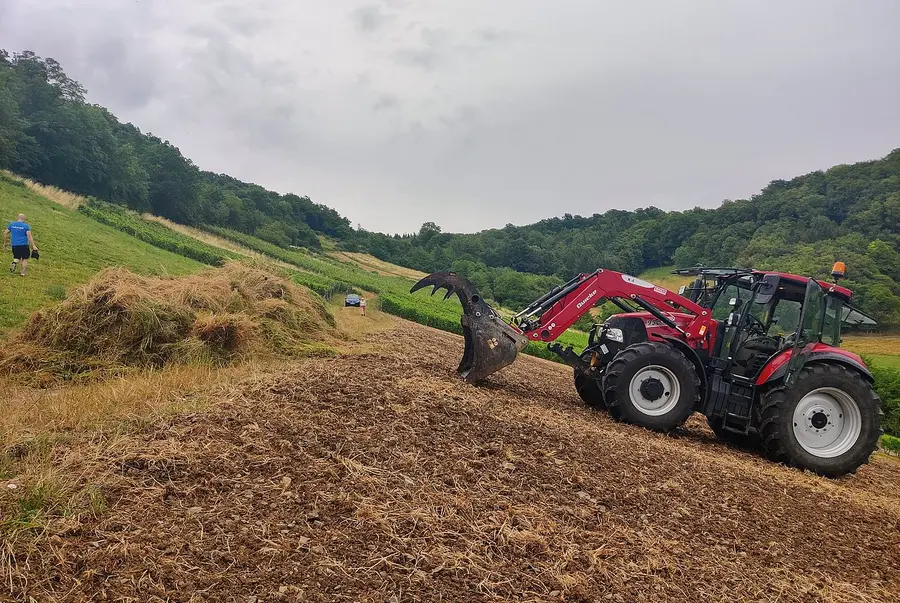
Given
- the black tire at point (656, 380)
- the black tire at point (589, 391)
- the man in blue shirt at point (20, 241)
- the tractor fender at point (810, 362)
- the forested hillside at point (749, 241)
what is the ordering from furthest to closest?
the forested hillside at point (749, 241)
the man in blue shirt at point (20, 241)
the black tire at point (589, 391)
the black tire at point (656, 380)
the tractor fender at point (810, 362)

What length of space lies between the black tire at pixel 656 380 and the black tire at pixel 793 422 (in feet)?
3.14

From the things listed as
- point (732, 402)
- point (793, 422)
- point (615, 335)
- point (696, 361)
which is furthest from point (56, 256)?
point (793, 422)

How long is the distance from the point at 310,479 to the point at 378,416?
65.3 inches

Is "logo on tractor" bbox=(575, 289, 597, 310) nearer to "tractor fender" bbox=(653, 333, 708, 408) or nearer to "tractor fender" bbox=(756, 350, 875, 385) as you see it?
"tractor fender" bbox=(653, 333, 708, 408)

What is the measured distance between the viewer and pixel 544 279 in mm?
64625

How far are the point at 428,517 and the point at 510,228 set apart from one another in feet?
334

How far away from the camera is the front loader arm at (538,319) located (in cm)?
809

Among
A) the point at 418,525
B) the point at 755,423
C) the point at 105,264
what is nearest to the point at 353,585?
the point at 418,525

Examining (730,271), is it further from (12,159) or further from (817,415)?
(12,159)

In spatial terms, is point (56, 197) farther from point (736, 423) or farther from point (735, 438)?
point (736, 423)

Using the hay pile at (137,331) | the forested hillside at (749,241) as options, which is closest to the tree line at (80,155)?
the forested hillside at (749,241)

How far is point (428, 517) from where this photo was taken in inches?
140

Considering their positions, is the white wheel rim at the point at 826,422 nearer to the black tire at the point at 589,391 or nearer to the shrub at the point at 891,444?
the black tire at the point at 589,391

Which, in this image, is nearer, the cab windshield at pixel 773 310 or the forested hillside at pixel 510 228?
the cab windshield at pixel 773 310
